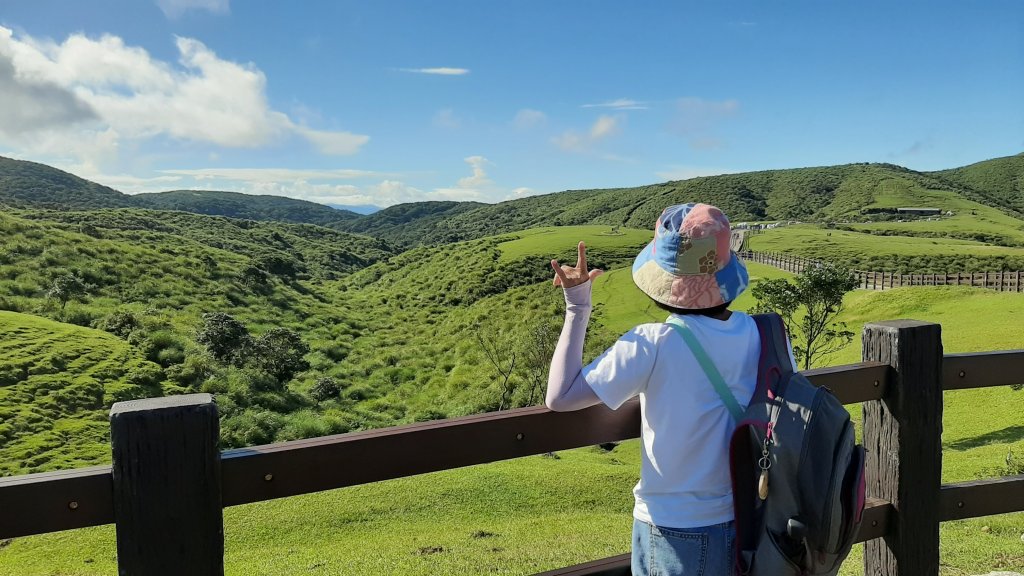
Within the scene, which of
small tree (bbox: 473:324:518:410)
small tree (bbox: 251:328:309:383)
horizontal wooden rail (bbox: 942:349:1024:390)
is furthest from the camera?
small tree (bbox: 251:328:309:383)

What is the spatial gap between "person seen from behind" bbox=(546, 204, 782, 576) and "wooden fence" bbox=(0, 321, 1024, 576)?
29 centimetres

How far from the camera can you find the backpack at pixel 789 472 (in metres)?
1.75

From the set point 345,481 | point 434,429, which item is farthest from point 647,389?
point 345,481

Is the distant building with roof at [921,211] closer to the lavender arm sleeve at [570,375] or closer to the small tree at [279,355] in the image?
the small tree at [279,355]

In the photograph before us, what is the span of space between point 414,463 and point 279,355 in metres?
36.4

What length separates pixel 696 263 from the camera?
76.2 inches

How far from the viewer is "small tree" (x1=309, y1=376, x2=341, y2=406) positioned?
33656mm

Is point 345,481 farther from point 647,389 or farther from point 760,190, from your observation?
point 760,190

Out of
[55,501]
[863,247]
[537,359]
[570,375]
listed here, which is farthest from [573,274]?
[863,247]

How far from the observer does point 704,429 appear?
74.7 inches

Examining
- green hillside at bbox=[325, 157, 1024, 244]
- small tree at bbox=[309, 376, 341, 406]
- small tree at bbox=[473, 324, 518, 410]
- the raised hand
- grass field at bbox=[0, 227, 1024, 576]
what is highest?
green hillside at bbox=[325, 157, 1024, 244]

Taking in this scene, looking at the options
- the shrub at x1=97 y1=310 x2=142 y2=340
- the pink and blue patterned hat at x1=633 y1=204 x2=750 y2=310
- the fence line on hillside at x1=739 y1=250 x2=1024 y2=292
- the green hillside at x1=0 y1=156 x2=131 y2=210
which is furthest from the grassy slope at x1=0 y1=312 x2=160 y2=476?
the green hillside at x1=0 y1=156 x2=131 y2=210

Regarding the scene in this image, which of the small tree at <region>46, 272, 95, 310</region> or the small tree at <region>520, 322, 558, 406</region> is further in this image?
the small tree at <region>46, 272, 95, 310</region>

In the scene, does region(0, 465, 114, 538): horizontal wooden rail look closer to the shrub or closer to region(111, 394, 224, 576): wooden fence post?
region(111, 394, 224, 576): wooden fence post
